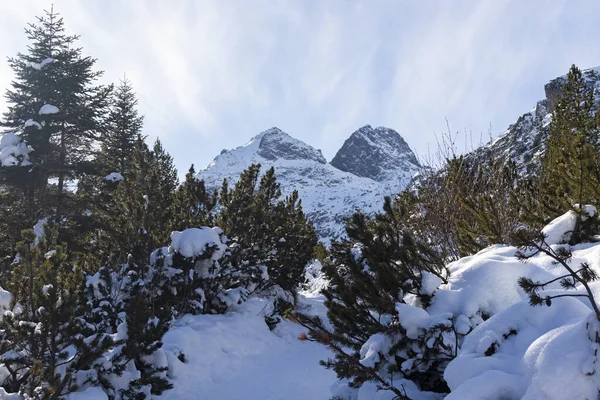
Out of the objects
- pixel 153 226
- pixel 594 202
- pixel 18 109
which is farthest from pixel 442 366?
pixel 18 109

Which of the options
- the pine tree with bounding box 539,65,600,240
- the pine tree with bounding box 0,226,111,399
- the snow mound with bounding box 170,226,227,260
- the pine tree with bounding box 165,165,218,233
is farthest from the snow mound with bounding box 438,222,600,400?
the pine tree with bounding box 165,165,218,233

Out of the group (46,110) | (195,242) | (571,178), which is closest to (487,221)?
(571,178)

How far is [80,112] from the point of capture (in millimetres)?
14562

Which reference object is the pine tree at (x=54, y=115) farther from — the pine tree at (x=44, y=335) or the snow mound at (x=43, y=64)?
the pine tree at (x=44, y=335)

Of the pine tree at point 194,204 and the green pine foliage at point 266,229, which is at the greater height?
the pine tree at point 194,204

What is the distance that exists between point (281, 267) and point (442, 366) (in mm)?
9467

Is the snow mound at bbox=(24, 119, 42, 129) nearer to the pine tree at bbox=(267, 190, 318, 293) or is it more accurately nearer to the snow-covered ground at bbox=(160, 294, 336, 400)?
the pine tree at bbox=(267, 190, 318, 293)

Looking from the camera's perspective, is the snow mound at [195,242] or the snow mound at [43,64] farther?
the snow mound at [43,64]

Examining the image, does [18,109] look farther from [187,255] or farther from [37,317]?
[37,317]

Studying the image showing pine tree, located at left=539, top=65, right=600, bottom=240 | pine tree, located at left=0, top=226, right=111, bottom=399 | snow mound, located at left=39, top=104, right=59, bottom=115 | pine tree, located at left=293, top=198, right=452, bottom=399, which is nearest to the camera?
pine tree, located at left=293, top=198, right=452, bottom=399

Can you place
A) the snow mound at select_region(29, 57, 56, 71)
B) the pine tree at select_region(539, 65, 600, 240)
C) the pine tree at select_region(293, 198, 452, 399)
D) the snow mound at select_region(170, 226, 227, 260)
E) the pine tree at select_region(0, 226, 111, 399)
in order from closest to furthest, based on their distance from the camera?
1. the pine tree at select_region(293, 198, 452, 399)
2. the pine tree at select_region(0, 226, 111, 399)
3. the pine tree at select_region(539, 65, 600, 240)
4. the snow mound at select_region(170, 226, 227, 260)
5. the snow mound at select_region(29, 57, 56, 71)

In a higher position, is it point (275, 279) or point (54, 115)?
point (54, 115)

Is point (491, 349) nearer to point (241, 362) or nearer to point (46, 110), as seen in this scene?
point (241, 362)

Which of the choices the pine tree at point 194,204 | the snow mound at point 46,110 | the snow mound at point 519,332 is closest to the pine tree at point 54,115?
the snow mound at point 46,110
